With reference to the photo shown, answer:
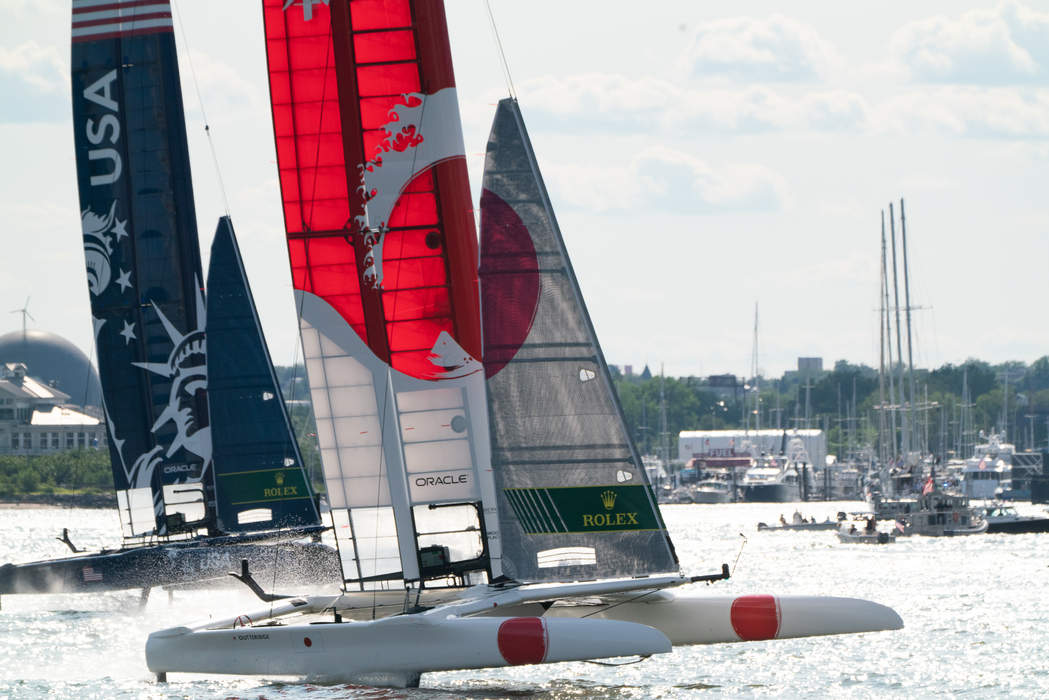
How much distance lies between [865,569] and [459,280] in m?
24.7

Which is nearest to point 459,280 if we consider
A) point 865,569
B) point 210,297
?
point 210,297

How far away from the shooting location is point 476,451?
1722 centimetres

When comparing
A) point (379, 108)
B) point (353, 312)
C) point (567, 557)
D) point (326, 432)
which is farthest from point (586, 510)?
point (379, 108)

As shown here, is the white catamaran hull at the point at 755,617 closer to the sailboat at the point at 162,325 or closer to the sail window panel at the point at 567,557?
the sail window panel at the point at 567,557

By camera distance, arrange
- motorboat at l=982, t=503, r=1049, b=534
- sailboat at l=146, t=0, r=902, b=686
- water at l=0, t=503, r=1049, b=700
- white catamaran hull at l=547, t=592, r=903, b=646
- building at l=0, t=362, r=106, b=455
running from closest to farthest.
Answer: white catamaran hull at l=547, t=592, r=903, b=646 < sailboat at l=146, t=0, r=902, b=686 < water at l=0, t=503, r=1049, b=700 < motorboat at l=982, t=503, r=1049, b=534 < building at l=0, t=362, r=106, b=455

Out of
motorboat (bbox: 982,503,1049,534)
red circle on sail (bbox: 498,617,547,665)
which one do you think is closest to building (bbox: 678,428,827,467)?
motorboat (bbox: 982,503,1049,534)

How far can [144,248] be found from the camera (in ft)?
91.8

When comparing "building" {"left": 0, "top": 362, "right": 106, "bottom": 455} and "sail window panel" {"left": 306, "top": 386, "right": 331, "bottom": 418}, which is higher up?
"sail window panel" {"left": 306, "top": 386, "right": 331, "bottom": 418}

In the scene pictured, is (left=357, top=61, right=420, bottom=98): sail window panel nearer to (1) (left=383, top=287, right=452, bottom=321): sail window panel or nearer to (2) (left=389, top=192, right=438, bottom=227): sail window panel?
(2) (left=389, top=192, right=438, bottom=227): sail window panel

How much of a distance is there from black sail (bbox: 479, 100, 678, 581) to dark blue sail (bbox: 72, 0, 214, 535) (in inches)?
477

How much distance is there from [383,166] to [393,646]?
470 centimetres

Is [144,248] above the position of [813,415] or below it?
above

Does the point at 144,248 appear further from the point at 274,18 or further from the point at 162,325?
the point at 274,18

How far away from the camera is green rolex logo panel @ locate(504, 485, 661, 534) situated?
1653 cm
